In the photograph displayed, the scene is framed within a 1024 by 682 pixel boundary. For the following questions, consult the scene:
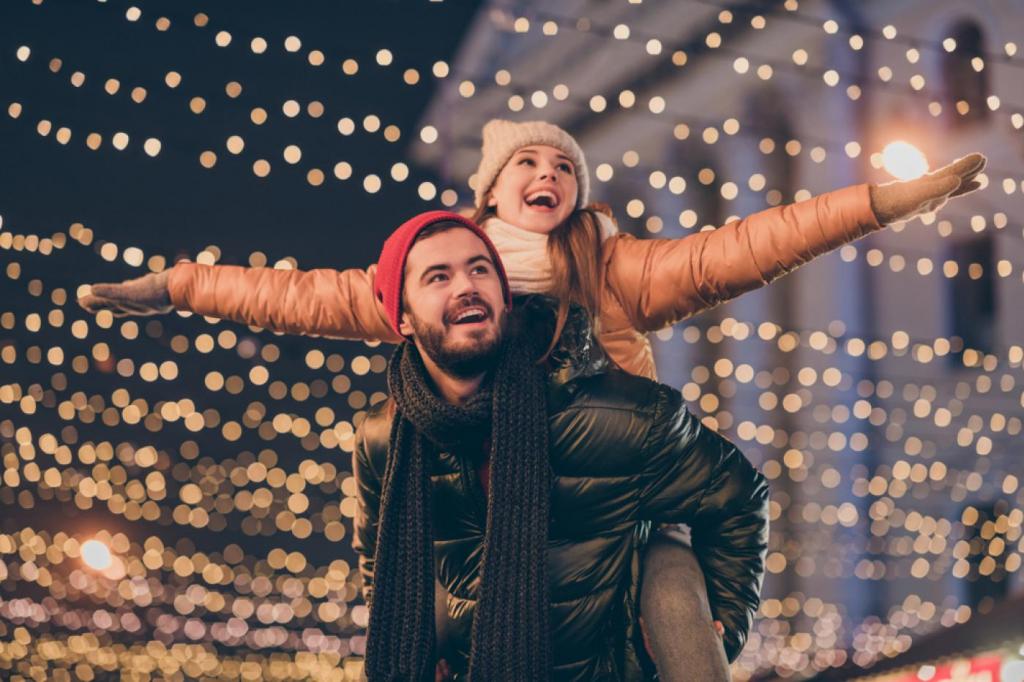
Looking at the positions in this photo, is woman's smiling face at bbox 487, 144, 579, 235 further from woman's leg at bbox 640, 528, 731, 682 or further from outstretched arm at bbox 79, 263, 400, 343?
woman's leg at bbox 640, 528, 731, 682

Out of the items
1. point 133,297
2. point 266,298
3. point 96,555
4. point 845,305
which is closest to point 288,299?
point 266,298

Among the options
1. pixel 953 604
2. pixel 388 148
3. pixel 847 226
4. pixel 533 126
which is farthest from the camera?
pixel 953 604

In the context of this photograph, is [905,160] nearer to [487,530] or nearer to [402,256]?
[402,256]

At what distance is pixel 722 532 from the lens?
1576mm

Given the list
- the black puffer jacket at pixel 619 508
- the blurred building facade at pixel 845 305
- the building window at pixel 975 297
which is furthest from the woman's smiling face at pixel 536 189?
the building window at pixel 975 297

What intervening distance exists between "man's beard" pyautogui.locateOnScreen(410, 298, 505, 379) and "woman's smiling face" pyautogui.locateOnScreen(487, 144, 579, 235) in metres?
0.46

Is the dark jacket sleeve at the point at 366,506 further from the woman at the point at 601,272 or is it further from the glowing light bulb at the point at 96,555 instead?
the glowing light bulb at the point at 96,555

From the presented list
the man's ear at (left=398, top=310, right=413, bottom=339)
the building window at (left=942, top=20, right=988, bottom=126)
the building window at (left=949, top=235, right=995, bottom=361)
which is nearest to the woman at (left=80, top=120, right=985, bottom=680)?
the man's ear at (left=398, top=310, right=413, bottom=339)

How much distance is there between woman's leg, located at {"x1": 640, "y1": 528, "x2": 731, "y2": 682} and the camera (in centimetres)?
151

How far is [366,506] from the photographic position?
5.70 ft

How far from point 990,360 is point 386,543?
255 inches

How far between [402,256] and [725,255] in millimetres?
508

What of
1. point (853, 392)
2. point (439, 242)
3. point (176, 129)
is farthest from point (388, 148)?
point (439, 242)

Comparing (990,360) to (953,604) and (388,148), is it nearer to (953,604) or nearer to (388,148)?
(953,604)
